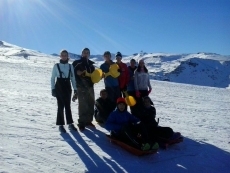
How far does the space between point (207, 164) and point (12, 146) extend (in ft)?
14.1

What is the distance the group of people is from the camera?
250 inches

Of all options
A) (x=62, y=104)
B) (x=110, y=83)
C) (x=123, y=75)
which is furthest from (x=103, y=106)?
(x=62, y=104)

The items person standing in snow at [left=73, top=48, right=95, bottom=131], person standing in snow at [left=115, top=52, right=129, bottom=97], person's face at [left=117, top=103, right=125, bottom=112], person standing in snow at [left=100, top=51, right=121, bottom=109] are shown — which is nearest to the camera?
→ person's face at [left=117, top=103, right=125, bottom=112]

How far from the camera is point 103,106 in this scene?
8.13m

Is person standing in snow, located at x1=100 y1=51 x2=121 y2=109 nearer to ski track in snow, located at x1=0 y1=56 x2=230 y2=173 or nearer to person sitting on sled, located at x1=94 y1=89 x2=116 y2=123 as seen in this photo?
person sitting on sled, located at x1=94 y1=89 x2=116 y2=123

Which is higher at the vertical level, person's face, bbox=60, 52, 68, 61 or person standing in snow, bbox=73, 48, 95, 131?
person's face, bbox=60, 52, 68, 61

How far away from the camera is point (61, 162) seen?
Answer: 5.47 meters

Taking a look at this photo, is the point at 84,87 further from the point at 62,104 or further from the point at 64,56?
the point at 64,56

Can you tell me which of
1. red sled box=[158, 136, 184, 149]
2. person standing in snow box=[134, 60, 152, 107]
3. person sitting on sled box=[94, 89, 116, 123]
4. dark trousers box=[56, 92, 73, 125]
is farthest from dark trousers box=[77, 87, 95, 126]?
red sled box=[158, 136, 184, 149]

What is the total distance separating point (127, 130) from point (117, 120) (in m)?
0.58

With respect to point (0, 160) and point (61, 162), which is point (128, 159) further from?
point (0, 160)

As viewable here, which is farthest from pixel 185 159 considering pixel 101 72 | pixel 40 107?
pixel 40 107

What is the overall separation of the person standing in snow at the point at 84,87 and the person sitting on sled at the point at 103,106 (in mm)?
479

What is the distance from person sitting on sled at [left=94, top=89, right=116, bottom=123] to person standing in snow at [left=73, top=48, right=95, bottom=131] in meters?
0.48
